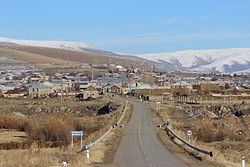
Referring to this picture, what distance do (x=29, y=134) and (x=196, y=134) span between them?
38.5 ft

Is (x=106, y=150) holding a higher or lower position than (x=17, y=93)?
higher

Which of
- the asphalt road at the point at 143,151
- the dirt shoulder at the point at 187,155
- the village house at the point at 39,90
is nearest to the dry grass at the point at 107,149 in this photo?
the asphalt road at the point at 143,151

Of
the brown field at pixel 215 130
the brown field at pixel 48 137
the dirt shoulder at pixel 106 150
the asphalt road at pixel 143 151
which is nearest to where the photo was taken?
the brown field at pixel 48 137

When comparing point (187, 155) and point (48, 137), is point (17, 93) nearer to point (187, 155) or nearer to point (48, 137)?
point (48, 137)

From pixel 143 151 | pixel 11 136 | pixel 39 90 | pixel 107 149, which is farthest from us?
pixel 39 90

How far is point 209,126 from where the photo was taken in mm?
41469

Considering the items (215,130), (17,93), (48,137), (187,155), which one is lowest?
(48,137)

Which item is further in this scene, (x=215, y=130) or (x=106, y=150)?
(x=215, y=130)

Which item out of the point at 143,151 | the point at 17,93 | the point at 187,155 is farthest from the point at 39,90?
the point at 187,155

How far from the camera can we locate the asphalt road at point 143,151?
19544 millimetres

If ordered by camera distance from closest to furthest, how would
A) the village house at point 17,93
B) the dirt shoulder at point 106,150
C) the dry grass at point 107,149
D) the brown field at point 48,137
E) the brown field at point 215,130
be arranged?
the brown field at point 48,137 → the dirt shoulder at point 106,150 → the dry grass at point 107,149 → the brown field at point 215,130 → the village house at point 17,93

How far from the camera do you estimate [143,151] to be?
24.3m

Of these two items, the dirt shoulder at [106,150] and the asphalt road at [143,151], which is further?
the dirt shoulder at [106,150]

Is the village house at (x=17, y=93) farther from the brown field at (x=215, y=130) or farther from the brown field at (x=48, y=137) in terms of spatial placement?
the brown field at (x=215, y=130)
